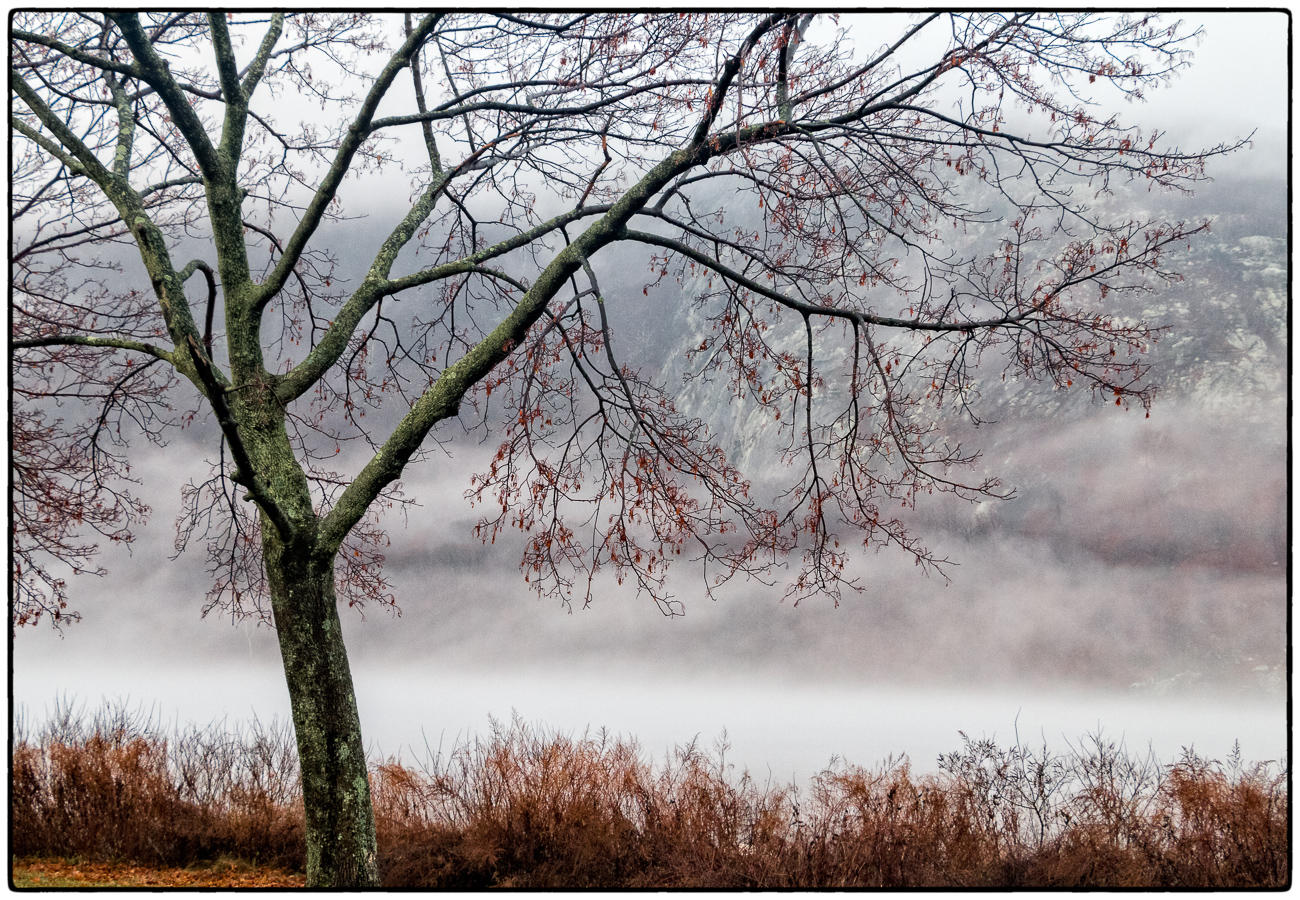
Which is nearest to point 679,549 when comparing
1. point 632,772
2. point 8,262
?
point 632,772

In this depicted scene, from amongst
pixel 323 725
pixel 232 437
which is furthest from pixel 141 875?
pixel 232 437

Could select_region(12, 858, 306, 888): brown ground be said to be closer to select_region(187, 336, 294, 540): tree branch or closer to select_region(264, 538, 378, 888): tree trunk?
select_region(264, 538, 378, 888): tree trunk

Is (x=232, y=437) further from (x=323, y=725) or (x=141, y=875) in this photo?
(x=141, y=875)

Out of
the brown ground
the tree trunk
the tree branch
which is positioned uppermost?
the tree branch

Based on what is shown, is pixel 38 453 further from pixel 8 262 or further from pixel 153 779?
pixel 153 779

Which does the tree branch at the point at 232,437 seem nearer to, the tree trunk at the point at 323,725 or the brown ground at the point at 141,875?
the tree trunk at the point at 323,725

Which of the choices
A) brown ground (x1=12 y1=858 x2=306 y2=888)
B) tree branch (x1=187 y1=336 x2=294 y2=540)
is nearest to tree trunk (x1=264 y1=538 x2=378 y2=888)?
tree branch (x1=187 y1=336 x2=294 y2=540)

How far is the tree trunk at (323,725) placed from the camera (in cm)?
505

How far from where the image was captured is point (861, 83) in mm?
5242

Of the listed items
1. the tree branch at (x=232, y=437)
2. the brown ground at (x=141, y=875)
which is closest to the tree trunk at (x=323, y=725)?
Answer: the tree branch at (x=232, y=437)

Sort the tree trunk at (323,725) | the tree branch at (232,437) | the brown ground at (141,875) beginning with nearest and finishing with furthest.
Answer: the tree branch at (232,437)
the tree trunk at (323,725)
the brown ground at (141,875)

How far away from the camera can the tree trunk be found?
5.05 m

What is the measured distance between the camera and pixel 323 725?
16.8ft

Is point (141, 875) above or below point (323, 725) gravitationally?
below
